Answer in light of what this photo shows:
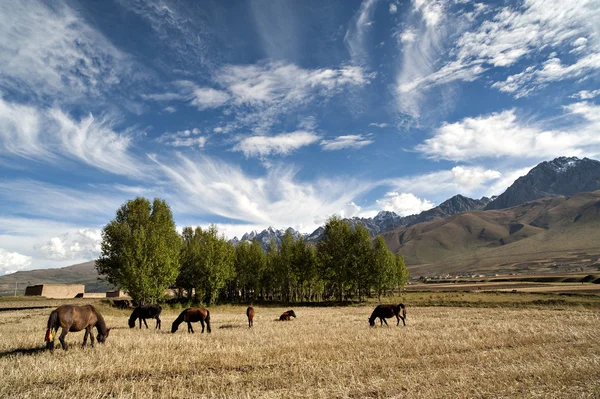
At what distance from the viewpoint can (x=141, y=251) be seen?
4594cm

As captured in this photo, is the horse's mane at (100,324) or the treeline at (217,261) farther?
the treeline at (217,261)

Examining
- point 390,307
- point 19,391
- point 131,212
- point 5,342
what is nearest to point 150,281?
point 131,212

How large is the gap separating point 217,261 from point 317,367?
53505mm

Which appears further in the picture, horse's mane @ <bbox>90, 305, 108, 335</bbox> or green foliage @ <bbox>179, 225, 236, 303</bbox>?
green foliage @ <bbox>179, 225, 236, 303</bbox>

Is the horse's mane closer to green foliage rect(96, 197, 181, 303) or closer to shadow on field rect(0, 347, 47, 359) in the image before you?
shadow on field rect(0, 347, 47, 359)

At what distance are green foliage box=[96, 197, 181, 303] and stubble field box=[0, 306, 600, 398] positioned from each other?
28.1 metres

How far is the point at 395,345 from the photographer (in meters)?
16.2

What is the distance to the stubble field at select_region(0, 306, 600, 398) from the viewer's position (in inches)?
380

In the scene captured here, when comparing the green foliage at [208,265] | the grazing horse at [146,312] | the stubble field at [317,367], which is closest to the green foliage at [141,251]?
the green foliage at [208,265]


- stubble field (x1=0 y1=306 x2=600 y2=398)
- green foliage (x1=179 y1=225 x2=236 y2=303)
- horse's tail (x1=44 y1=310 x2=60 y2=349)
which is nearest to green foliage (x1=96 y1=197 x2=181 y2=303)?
green foliage (x1=179 y1=225 x2=236 y2=303)

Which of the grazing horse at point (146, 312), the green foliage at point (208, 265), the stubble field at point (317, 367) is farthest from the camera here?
the green foliage at point (208, 265)

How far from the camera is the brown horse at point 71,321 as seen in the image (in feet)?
48.2

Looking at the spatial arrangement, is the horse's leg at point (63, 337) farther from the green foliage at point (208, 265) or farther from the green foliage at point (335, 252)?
the green foliage at point (335, 252)

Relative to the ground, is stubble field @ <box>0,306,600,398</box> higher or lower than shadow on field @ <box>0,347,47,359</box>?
lower
